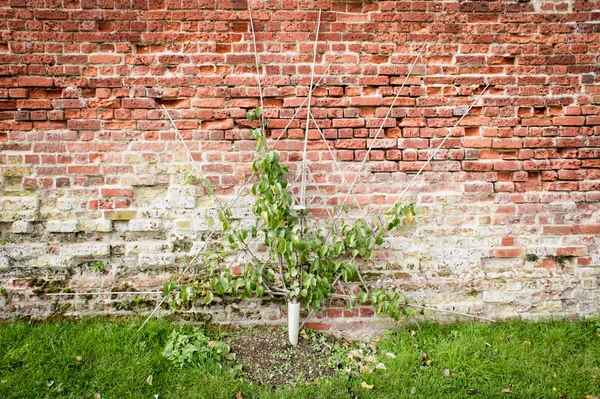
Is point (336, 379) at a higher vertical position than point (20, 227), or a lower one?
lower

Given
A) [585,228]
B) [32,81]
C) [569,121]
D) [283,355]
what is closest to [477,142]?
[569,121]

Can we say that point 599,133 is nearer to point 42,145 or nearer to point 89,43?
point 89,43

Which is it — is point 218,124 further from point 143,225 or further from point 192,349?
point 192,349

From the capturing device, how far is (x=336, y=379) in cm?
253

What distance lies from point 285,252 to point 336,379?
901 millimetres

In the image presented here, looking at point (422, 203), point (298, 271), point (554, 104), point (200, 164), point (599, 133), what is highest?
point (554, 104)

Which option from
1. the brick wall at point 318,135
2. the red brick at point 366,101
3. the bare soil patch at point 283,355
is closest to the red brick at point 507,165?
the brick wall at point 318,135

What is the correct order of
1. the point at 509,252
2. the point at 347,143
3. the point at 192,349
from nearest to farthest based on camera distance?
the point at 192,349
the point at 347,143
the point at 509,252

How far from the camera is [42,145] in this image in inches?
113

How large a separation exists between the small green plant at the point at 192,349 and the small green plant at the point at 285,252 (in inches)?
10.0

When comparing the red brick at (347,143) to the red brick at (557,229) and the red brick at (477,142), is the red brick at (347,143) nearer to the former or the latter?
the red brick at (477,142)

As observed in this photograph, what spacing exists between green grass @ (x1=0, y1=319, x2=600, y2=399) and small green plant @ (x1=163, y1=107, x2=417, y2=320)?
0.36 metres

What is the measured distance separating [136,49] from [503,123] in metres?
2.89

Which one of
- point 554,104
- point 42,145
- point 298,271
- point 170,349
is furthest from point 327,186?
point 42,145
